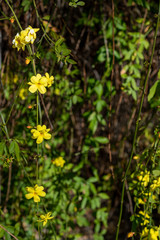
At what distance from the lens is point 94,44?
216 cm

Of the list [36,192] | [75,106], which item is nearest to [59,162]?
[36,192]

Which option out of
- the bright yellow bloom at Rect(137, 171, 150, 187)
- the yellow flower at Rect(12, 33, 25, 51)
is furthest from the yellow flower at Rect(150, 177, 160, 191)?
the yellow flower at Rect(12, 33, 25, 51)

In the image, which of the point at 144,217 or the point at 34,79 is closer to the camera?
the point at 34,79

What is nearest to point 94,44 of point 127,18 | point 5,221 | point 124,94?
point 127,18

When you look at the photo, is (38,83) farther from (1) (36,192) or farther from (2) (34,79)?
(1) (36,192)

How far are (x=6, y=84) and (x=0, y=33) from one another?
0.38 meters

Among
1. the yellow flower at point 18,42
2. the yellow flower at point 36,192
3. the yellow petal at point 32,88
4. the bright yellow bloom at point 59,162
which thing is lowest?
the bright yellow bloom at point 59,162

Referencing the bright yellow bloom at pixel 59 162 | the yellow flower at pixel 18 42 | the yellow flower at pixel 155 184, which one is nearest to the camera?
the yellow flower at pixel 18 42

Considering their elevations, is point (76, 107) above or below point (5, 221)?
above

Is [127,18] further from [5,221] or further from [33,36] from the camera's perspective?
[5,221]

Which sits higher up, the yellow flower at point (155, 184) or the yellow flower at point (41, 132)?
the yellow flower at point (41, 132)

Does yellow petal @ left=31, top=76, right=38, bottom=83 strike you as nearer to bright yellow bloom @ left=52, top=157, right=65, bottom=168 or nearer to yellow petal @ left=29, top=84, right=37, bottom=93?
yellow petal @ left=29, top=84, right=37, bottom=93

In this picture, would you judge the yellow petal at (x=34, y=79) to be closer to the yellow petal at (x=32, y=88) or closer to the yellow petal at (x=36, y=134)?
the yellow petal at (x=32, y=88)

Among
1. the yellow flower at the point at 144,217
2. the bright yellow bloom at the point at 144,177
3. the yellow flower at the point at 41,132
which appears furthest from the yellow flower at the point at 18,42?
Result: the yellow flower at the point at 144,217
